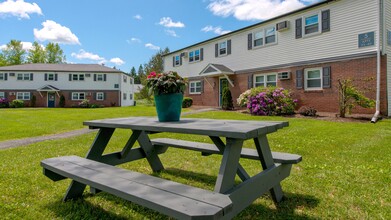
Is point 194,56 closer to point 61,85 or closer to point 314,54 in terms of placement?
point 314,54

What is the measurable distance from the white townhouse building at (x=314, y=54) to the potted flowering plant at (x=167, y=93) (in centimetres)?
1025

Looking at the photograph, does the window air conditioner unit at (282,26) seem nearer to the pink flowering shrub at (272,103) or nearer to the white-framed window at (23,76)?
the pink flowering shrub at (272,103)

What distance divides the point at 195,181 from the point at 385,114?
1086 cm

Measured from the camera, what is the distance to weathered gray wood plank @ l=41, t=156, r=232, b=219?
142cm

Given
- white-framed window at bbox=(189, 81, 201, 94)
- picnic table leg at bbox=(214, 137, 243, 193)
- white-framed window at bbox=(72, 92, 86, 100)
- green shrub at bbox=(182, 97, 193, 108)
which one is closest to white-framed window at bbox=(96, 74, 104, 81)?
white-framed window at bbox=(72, 92, 86, 100)

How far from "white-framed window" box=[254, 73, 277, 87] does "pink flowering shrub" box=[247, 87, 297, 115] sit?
8.32 ft

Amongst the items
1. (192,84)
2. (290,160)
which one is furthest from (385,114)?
(192,84)

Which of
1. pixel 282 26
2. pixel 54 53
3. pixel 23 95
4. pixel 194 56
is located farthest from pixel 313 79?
pixel 54 53

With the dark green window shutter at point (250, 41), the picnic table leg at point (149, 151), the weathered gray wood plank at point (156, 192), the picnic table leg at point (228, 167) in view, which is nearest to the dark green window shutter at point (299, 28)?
the dark green window shutter at point (250, 41)

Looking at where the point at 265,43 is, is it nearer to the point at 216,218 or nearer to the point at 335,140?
the point at 335,140

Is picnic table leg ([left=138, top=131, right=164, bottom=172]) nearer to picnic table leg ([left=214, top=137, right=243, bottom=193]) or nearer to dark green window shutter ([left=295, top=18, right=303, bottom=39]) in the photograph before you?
picnic table leg ([left=214, top=137, right=243, bottom=193])

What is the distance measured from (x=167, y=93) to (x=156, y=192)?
4.64 ft

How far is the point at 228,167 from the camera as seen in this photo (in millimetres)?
1952

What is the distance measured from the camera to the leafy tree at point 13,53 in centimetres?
5100
